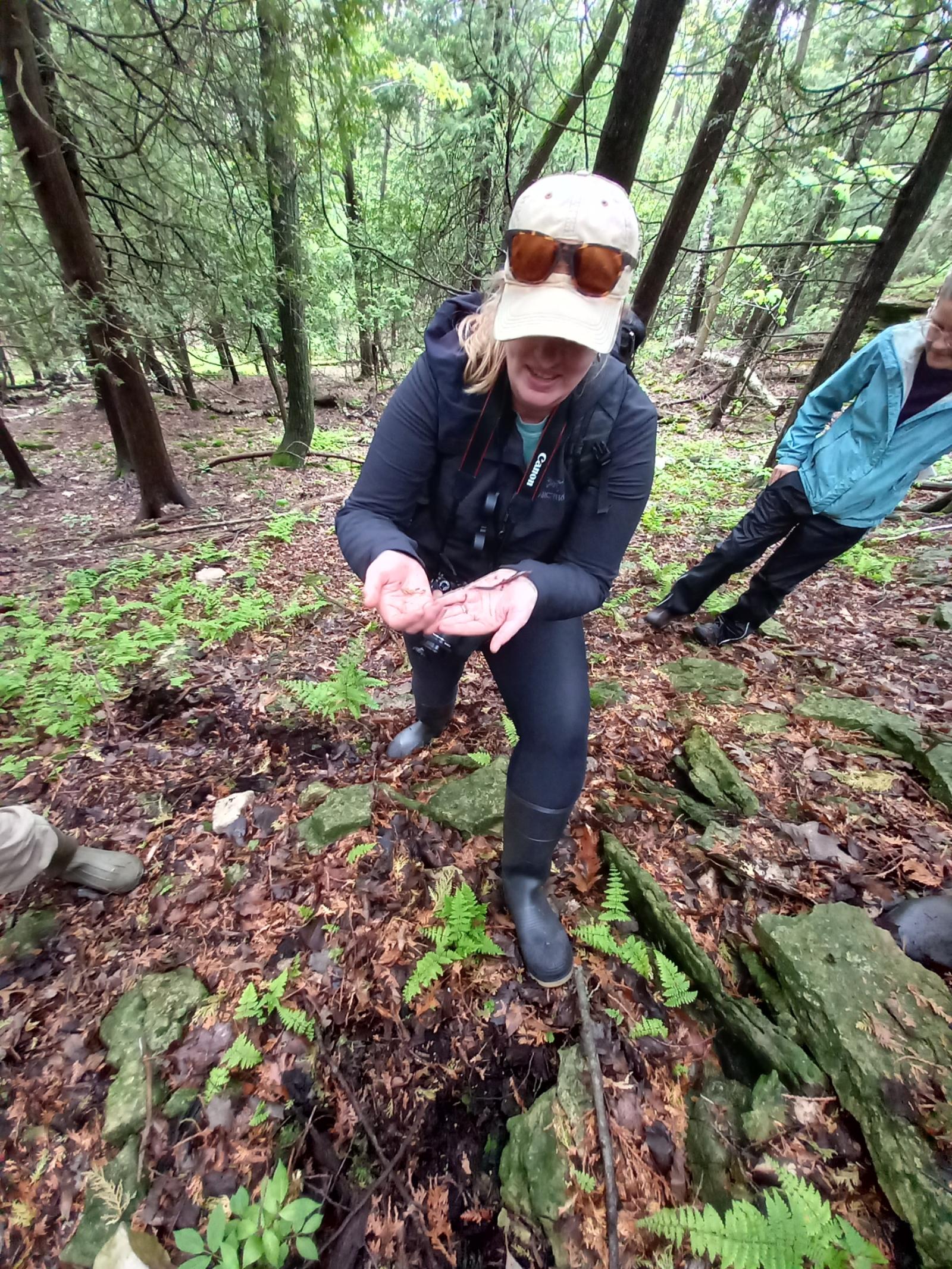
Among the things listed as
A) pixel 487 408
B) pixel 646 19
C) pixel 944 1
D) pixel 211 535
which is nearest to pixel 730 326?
pixel 944 1

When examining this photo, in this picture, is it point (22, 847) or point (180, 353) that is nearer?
point (22, 847)

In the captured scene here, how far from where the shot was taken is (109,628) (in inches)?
185

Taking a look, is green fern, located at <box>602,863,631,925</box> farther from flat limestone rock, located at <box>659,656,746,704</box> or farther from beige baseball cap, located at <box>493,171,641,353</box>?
beige baseball cap, located at <box>493,171,641,353</box>

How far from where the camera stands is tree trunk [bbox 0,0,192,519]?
4.95m

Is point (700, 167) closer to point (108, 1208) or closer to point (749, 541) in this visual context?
point (749, 541)

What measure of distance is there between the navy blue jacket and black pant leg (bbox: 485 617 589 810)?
15cm

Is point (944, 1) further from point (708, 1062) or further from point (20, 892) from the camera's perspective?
point (20, 892)

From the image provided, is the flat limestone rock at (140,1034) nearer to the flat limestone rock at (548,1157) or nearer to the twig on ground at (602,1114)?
the flat limestone rock at (548,1157)

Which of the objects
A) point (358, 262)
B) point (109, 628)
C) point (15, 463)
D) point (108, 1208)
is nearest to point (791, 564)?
point (108, 1208)

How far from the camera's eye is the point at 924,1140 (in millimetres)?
1565

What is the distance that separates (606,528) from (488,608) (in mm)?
585

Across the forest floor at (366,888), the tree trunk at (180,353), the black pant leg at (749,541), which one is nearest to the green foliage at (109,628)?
the forest floor at (366,888)

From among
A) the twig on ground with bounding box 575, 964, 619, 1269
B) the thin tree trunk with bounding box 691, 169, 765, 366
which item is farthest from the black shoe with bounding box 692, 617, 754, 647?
the thin tree trunk with bounding box 691, 169, 765, 366

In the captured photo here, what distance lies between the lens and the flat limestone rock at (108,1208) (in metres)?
1.68
